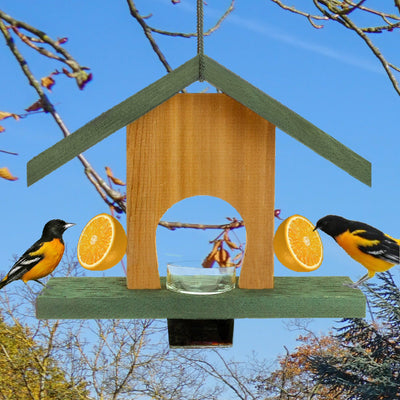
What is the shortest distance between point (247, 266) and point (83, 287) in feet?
1.94

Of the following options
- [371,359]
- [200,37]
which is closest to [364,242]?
[200,37]

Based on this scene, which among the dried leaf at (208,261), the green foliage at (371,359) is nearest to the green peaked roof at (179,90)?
the dried leaf at (208,261)

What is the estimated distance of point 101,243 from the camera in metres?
2.01

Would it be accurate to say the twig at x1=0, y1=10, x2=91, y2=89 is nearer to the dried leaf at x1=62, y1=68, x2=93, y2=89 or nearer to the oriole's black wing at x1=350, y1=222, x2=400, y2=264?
the dried leaf at x1=62, y1=68, x2=93, y2=89

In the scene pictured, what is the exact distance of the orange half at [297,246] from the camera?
198 centimetres

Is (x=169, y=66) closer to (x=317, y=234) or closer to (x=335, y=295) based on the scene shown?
(x=317, y=234)

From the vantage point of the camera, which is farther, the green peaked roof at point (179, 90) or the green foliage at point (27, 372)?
the green foliage at point (27, 372)

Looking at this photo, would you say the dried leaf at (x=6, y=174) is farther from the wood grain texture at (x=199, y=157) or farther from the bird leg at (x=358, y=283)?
the bird leg at (x=358, y=283)

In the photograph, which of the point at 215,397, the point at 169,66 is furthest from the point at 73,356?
the point at 169,66

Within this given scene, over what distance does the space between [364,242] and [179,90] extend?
81 centimetres

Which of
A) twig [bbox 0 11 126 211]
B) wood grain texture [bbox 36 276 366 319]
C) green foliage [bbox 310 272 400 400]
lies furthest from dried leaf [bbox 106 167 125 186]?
green foliage [bbox 310 272 400 400]

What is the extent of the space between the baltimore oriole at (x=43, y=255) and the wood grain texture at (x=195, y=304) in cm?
10

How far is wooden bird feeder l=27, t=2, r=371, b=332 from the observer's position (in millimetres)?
1821

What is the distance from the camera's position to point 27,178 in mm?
1839
